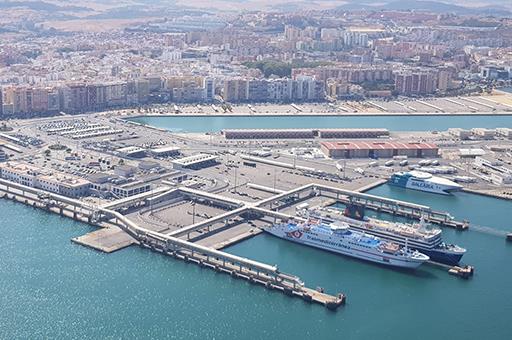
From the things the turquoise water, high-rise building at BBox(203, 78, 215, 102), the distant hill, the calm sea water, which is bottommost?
the calm sea water

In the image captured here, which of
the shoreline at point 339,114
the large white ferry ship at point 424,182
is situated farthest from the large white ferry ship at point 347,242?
the shoreline at point 339,114

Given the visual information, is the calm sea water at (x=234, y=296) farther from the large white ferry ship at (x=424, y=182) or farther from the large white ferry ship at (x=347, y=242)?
the large white ferry ship at (x=424, y=182)

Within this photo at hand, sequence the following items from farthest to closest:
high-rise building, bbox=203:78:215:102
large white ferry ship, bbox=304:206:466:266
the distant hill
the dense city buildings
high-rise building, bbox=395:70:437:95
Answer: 1. the distant hill
2. high-rise building, bbox=395:70:437:95
3. high-rise building, bbox=203:78:215:102
4. the dense city buildings
5. large white ferry ship, bbox=304:206:466:266

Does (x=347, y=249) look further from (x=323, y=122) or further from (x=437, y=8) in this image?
(x=437, y=8)

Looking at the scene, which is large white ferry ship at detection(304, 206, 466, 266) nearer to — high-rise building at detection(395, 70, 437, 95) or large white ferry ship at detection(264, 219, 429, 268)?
large white ferry ship at detection(264, 219, 429, 268)

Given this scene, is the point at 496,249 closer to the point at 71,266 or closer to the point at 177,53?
the point at 71,266

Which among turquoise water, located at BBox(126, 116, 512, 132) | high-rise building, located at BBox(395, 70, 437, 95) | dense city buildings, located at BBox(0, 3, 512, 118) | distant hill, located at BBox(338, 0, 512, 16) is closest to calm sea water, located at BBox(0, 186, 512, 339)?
turquoise water, located at BBox(126, 116, 512, 132)
